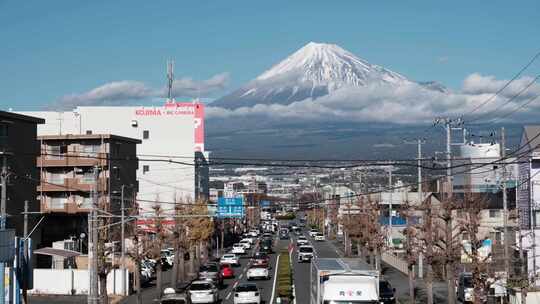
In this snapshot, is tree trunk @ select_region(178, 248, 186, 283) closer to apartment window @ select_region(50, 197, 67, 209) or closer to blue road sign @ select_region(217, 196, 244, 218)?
blue road sign @ select_region(217, 196, 244, 218)

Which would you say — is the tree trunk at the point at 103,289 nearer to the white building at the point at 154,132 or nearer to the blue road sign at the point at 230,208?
the blue road sign at the point at 230,208

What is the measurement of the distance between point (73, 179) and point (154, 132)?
140 ft

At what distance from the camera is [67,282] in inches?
1955

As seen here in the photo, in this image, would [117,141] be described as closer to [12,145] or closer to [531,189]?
[12,145]

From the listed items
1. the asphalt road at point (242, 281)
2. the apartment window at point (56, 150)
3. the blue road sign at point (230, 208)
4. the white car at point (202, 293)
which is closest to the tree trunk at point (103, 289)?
the white car at point (202, 293)

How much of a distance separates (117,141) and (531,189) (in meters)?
38.0

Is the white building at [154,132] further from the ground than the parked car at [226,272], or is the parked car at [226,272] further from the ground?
the white building at [154,132]

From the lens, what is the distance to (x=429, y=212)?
44406 mm

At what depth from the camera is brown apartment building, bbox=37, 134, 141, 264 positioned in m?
69.4

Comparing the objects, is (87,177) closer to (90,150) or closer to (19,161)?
(90,150)

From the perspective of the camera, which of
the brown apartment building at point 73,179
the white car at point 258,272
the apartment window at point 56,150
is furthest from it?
the apartment window at point 56,150

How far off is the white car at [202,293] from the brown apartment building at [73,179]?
1052 inches

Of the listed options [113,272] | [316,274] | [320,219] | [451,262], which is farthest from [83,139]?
[320,219]

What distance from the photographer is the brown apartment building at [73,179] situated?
69375 millimetres
